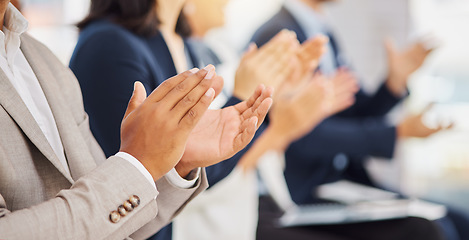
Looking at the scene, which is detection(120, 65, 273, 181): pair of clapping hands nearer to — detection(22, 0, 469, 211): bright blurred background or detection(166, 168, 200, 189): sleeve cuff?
detection(166, 168, 200, 189): sleeve cuff

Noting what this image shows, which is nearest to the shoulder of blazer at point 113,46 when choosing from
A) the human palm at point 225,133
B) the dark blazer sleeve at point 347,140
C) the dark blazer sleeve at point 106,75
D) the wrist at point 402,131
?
the dark blazer sleeve at point 106,75

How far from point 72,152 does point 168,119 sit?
116 mm

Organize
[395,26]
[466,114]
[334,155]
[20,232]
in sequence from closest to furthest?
[20,232] → [334,155] → [466,114] → [395,26]

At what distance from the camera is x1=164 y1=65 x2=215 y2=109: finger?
0.37 m

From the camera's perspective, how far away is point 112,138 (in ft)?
1.74

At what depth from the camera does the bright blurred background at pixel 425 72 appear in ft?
5.84

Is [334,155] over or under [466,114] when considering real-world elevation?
over

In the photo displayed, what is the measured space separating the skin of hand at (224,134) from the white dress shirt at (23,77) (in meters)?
0.11

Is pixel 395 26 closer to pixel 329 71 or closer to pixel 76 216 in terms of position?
pixel 329 71

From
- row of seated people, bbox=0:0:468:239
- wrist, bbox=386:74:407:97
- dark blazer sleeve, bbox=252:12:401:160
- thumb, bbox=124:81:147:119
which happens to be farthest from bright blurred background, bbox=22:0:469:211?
thumb, bbox=124:81:147:119

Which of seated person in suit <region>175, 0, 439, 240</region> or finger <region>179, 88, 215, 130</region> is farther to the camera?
seated person in suit <region>175, 0, 439, 240</region>

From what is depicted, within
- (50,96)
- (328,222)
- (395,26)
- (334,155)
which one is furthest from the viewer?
(395,26)

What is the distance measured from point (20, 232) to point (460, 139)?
5.82ft

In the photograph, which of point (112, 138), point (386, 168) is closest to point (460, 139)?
point (386, 168)
